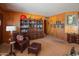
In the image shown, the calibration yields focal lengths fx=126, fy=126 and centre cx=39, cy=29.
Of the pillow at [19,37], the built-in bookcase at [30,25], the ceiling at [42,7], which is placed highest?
the ceiling at [42,7]

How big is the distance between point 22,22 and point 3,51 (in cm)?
70

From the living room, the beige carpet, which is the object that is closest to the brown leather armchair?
the living room

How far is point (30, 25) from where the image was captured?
8.46 ft

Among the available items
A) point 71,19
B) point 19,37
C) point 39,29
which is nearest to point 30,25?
point 39,29

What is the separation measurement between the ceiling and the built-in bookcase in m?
0.19

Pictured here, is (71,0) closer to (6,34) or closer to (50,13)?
(50,13)

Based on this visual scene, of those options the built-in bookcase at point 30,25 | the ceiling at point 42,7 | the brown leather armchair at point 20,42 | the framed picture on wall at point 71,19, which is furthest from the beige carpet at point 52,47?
the ceiling at point 42,7

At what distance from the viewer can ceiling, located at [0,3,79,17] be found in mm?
2487

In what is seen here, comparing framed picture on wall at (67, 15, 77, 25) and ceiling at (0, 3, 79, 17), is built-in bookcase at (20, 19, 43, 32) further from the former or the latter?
framed picture on wall at (67, 15, 77, 25)

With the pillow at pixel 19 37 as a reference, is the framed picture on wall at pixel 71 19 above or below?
above

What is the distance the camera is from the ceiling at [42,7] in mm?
2487

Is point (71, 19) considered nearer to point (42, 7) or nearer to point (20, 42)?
point (42, 7)

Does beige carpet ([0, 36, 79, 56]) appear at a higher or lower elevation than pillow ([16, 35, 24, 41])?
lower

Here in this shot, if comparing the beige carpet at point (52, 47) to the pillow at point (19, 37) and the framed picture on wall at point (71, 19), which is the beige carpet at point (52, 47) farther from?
the framed picture on wall at point (71, 19)
